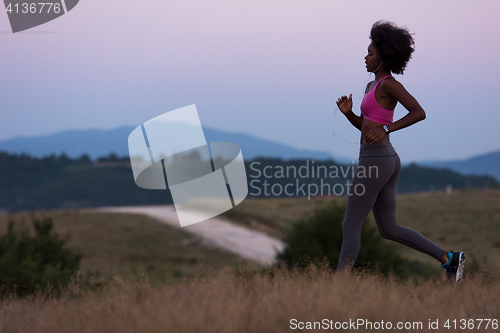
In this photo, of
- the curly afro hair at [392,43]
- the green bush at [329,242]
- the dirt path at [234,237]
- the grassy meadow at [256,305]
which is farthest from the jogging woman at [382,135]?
the dirt path at [234,237]

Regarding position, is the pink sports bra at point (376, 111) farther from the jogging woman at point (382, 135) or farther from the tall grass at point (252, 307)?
the tall grass at point (252, 307)

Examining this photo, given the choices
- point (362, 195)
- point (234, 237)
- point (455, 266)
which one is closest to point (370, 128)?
point (362, 195)

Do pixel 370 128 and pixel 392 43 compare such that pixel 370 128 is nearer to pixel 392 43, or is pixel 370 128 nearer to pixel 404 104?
pixel 404 104

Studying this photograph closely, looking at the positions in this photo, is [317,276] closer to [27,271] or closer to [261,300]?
[261,300]

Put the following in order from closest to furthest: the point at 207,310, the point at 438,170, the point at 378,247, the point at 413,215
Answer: the point at 207,310 < the point at 378,247 < the point at 413,215 < the point at 438,170

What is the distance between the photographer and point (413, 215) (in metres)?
52.2

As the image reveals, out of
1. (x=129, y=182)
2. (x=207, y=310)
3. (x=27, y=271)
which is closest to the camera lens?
(x=207, y=310)

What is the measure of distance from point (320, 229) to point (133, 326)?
42.6 ft

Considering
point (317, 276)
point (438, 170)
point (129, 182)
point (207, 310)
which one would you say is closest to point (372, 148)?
point (317, 276)

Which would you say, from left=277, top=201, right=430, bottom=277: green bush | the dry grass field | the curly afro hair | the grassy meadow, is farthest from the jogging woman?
the dry grass field

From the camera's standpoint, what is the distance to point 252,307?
3189mm

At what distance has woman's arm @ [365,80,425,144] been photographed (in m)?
4.14

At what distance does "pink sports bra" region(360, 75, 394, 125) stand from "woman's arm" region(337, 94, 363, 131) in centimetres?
24

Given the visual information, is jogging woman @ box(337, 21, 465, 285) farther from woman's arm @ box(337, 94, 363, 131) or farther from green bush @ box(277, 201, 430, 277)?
green bush @ box(277, 201, 430, 277)
